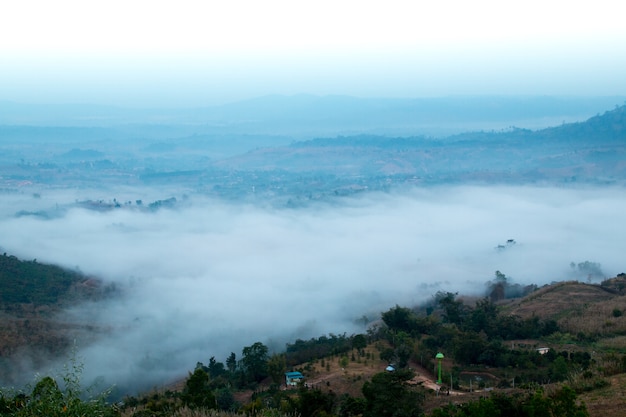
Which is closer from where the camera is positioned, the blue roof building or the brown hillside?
the blue roof building

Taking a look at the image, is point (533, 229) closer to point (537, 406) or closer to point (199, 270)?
point (199, 270)

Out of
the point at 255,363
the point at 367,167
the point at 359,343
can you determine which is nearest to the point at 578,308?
the point at 359,343

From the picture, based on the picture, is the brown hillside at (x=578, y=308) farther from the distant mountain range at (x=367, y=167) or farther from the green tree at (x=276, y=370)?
the distant mountain range at (x=367, y=167)

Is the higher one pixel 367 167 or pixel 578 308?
pixel 578 308

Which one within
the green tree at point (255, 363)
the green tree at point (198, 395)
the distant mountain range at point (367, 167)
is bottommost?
the distant mountain range at point (367, 167)

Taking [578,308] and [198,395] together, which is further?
[578,308]

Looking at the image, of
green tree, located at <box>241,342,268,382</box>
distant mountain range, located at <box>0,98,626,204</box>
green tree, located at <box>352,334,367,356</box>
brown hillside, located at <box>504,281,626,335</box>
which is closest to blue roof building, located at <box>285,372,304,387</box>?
green tree, located at <box>241,342,268,382</box>

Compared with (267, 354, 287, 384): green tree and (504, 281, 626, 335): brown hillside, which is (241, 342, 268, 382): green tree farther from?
(504, 281, 626, 335): brown hillside

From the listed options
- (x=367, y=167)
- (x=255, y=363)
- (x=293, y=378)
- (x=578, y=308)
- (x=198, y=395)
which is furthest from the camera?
(x=367, y=167)

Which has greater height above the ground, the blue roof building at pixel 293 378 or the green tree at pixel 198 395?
the green tree at pixel 198 395

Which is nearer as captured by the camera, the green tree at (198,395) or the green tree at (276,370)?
the green tree at (198,395)

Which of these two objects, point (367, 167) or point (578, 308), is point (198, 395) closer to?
point (578, 308)

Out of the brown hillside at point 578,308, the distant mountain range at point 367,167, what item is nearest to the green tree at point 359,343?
the brown hillside at point 578,308
